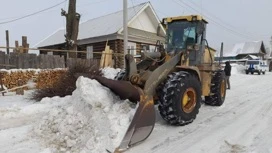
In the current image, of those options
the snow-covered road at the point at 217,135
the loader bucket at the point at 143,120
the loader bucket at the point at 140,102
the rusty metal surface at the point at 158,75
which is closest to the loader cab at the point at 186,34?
the rusty metal surface at the point at 158,75

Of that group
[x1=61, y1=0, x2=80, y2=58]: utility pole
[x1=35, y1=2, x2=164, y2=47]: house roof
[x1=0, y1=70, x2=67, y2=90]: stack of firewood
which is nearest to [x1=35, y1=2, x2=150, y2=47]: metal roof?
[x1=35, y1=2, x2=164, y2=47]: house roof

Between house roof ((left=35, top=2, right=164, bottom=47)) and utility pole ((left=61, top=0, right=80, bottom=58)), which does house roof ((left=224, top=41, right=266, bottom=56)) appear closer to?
house roof ((left=35, top=2, right=164, bottom=47))

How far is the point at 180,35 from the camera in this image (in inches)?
311

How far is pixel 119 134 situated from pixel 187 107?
2.22 metres

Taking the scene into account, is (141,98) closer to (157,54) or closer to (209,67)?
(157,54)

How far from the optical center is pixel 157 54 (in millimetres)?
7457

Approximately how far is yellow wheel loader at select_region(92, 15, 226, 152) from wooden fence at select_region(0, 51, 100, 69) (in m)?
4.58

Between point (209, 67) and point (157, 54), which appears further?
point (209, 67)

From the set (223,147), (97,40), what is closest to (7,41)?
(97,40)

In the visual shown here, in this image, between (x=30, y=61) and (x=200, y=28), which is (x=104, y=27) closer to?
A: (x=30, y=61)

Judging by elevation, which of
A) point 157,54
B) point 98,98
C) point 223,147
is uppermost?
point 157,54

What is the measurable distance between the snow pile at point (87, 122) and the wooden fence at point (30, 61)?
18.8ft

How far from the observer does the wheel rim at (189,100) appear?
21.0ft

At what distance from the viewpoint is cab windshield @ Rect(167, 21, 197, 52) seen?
25.4ft
